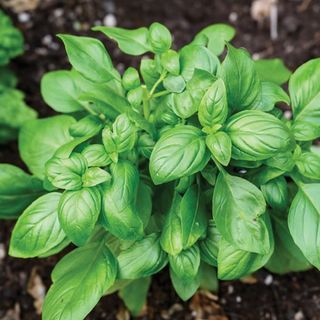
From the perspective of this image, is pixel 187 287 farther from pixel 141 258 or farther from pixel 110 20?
pixel 110 20

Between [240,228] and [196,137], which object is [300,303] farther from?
[196,137]

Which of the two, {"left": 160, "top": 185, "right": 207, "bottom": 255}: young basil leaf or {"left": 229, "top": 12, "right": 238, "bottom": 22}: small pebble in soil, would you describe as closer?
{"left": 160, "top": 185, "right": 207, "bottom": 255}: young basil leaf

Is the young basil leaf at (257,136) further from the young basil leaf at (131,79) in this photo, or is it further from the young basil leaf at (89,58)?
the young basil leaf at (89,58)

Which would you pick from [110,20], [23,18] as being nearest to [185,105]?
[110,20]

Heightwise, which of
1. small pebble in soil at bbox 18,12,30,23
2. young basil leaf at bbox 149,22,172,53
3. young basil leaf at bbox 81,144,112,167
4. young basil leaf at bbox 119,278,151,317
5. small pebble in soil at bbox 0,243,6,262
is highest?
young basil leaf at bbox 149,22,172,53

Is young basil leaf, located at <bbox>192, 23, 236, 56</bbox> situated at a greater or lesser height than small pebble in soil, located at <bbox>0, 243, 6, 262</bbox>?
greater

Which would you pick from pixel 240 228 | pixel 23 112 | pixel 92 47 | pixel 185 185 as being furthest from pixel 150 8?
pixel 240 228

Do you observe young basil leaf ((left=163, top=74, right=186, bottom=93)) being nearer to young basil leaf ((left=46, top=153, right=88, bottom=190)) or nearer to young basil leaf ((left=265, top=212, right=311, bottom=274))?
young basil leaf ((left=46, top=153, right=88, bottom=190))

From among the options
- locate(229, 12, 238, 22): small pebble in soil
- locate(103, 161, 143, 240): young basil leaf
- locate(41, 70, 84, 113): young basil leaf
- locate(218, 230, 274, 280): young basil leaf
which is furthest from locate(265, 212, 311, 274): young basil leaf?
locate(229, 12, 238, 22): small pebble in soil
